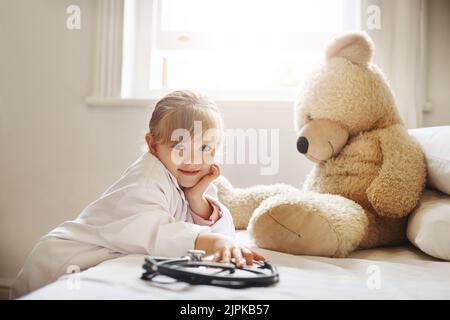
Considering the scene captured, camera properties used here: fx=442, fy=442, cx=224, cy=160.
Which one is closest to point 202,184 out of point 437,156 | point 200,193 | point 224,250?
point 200,193

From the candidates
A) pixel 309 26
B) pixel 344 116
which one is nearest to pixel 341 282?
pixel 344 116

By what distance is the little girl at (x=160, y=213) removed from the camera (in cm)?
83

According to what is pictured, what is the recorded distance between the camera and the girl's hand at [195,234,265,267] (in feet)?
2.38

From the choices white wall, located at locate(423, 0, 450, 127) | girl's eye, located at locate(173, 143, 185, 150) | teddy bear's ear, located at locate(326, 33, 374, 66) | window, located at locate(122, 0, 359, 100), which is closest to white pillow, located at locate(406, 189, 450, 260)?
teddy bear's ear, located at locate(326, 33, 374, 66)

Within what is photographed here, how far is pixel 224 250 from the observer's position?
0.75 meters

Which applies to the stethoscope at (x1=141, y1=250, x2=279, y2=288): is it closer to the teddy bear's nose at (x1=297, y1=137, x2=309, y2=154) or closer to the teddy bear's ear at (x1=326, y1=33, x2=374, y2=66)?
the teddy bear's nose at (x1=297, y1=137, x2=309, y2=154)

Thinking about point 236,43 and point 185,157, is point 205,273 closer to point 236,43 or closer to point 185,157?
point 185,157

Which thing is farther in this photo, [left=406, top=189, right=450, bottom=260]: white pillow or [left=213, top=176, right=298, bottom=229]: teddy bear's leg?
[left=213, top=176, right=298, bottom=229]: teddy bear's leg

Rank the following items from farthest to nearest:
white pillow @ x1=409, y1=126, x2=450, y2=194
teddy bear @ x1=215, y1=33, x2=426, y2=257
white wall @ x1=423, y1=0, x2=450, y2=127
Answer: white wall @ x1=423, y1=0, x2=450, y2=127 < white pillow @ x1=409, y1=126, x2=450, y2=194 < teddy bear @ x1=215, y1=33, x2=426, y2=257

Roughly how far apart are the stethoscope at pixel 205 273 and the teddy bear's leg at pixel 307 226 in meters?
0.26

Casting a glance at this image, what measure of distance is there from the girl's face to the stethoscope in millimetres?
358

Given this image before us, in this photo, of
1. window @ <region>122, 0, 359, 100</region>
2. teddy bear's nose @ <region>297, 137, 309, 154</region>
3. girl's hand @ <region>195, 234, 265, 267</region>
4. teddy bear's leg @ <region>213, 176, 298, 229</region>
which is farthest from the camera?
window @ <region>122, 0, 359, 100</region>

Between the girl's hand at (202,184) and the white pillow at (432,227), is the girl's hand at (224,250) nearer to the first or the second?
the girl's hand at (202,184)

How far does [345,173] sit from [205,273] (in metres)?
0.68
